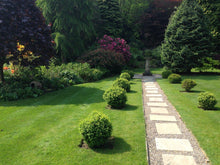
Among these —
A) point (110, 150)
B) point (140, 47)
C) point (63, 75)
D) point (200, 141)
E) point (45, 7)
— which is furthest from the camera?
point (140, 47)

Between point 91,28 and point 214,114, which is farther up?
point 91,28

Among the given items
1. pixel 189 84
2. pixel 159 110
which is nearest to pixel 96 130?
pixel 159 110

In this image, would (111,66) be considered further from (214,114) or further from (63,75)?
(214,114)

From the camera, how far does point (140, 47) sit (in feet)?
96.4

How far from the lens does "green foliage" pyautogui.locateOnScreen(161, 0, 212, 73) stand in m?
15.1

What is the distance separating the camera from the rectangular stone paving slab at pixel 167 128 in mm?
5039

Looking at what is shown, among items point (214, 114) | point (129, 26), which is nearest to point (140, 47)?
point (129, 26)

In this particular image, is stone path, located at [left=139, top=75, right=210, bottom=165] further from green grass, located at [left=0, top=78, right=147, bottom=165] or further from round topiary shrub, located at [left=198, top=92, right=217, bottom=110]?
round topiary shrub, located at [left=198, top=92, right=217, bottom=110]

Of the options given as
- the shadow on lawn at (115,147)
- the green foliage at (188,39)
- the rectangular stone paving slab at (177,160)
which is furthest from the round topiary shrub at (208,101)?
the green foliage at (188,39)

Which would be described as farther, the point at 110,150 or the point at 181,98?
the point at 181,98

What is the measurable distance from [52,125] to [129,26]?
87.2 ft

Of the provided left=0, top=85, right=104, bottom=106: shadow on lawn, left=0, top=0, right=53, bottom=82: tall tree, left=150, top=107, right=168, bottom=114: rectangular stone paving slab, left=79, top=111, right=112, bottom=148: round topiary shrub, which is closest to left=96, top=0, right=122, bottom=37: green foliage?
left=0, top=0, right=53, bottom=82: tall tree

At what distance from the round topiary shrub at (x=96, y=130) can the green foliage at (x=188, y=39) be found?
12981mm

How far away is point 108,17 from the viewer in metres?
24.1
